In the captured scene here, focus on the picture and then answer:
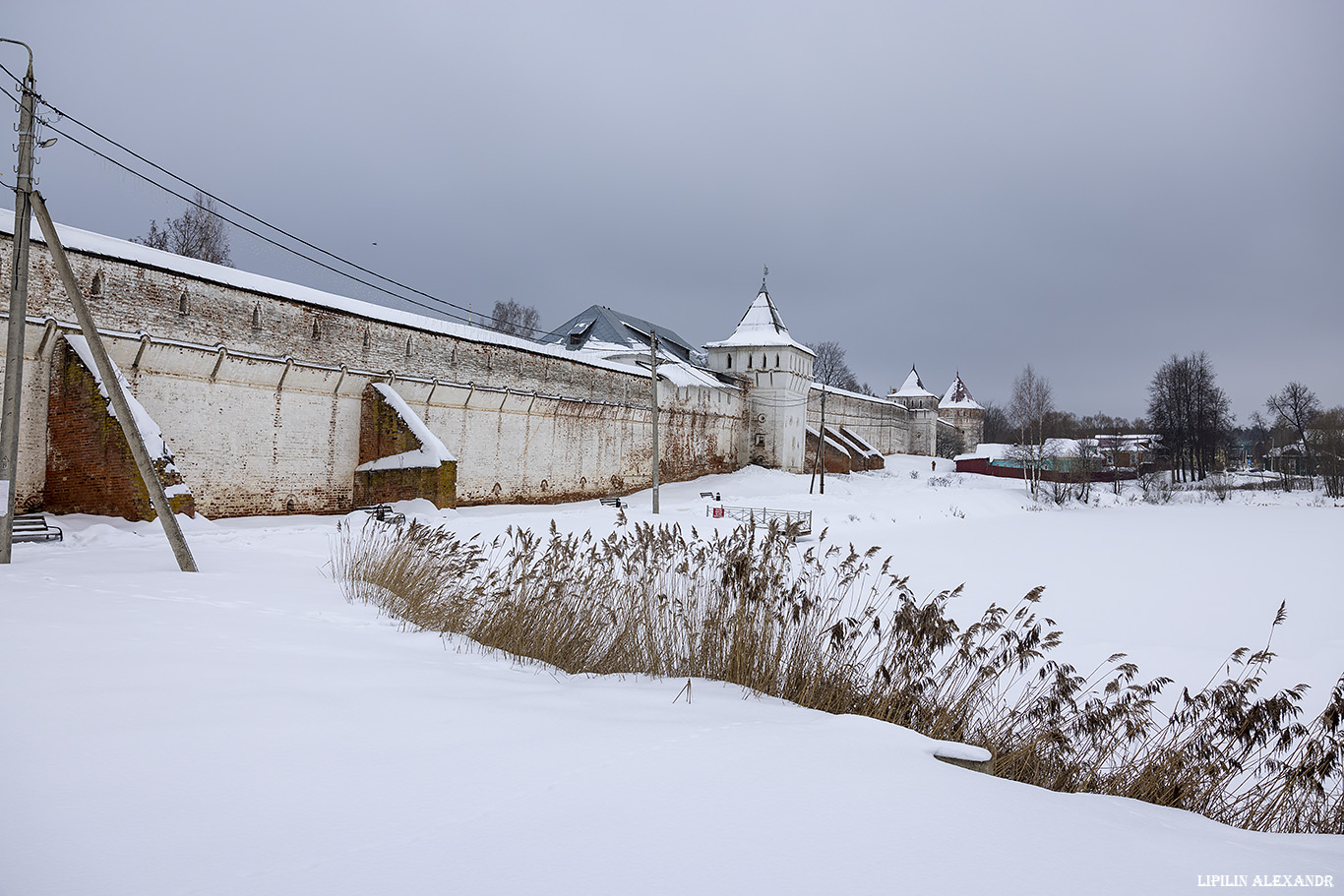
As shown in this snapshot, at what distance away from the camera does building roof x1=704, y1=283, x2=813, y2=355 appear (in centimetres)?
3716

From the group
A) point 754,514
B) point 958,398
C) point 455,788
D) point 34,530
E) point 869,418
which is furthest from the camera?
point 958,398

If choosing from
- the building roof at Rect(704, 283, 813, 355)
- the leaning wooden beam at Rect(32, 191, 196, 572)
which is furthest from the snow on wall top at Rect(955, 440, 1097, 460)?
the leaning wooden beam at Rect(32, 191, 196, 572)

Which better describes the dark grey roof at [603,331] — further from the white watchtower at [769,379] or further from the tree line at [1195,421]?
the tree line at [1195,421]

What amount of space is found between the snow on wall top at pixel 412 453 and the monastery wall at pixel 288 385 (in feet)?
2.41

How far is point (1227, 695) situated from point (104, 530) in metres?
12.4

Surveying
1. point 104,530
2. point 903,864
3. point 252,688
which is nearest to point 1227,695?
point 903,864

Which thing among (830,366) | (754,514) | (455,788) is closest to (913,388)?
(830,366)

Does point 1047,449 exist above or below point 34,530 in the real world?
above

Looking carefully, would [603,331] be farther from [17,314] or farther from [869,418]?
[17,314]

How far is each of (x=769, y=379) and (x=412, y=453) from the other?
76.8ft

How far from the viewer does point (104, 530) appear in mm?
Result: 9781

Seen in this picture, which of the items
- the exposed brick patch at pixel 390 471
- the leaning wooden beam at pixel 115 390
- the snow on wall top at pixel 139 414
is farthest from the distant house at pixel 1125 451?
the leaning wooden beam at pixel 115 390

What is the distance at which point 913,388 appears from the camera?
70812 millimetres

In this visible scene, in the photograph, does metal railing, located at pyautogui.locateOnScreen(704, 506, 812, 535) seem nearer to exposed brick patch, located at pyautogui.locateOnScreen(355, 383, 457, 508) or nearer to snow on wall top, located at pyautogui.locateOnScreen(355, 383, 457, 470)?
exposed brick patch, located at pyautogui.locateOnScreen(355, 383, 457, 508)
